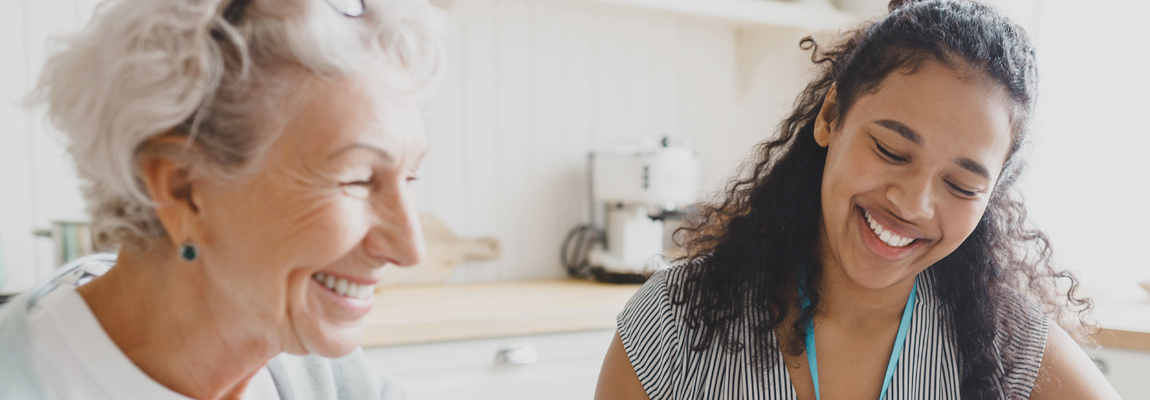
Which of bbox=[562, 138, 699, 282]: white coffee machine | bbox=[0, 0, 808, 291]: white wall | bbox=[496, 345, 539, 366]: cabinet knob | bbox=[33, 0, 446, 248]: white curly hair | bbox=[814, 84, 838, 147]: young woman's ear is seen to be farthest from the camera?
bbox=[0, 0, 808, 291]: white wall

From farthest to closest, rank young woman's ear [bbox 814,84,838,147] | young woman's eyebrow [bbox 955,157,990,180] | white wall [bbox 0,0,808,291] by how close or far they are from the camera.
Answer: white wall [bbox 0,0,808,291], young woman's ear [bbox 814,84,838,147], young woman's eyebrow [bbox 955,157,990,180]

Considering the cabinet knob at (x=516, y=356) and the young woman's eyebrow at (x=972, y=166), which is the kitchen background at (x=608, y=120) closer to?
the cabinet knob at (x=516, y=356)

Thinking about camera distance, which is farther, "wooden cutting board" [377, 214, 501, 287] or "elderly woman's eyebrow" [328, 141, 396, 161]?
"wooden cutting board" [377, 214, 501, 287]

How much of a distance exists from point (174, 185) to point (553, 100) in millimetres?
1945

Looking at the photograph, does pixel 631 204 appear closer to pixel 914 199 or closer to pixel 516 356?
pixel 516 356

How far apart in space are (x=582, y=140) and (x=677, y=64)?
1.56 ft

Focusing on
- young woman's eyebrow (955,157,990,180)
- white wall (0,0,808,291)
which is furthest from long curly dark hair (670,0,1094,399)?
white wall (0,0,808,291)

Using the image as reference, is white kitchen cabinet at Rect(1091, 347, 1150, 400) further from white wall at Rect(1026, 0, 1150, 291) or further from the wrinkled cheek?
the wrinkled cheek

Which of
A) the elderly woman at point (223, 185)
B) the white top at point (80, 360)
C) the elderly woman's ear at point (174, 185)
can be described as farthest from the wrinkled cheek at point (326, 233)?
the white top at point (80, 360)

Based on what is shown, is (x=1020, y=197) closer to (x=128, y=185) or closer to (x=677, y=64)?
(x=128, y=185)

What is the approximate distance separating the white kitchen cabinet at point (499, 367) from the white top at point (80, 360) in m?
1.04

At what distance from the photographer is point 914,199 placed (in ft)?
3.32

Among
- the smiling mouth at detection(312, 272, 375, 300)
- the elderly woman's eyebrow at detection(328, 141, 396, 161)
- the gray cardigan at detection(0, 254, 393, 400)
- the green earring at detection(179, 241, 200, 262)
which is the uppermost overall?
the elderly woman's eyebrow at detection(328, 141, 396, 161)

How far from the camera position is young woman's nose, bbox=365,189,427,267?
0.76 m
